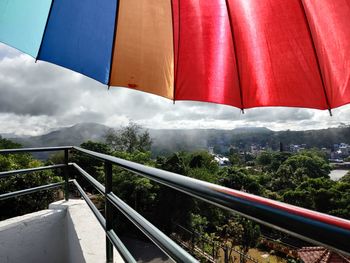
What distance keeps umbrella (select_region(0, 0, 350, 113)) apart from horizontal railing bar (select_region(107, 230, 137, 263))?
3.20 feet

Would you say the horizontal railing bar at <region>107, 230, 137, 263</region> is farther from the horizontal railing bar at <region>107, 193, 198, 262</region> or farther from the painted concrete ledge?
the painted concrete ledge

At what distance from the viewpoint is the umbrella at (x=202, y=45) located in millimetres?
1820

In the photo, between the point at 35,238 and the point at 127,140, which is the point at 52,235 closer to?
the point at 35,238

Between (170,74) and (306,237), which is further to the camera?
(170,74)

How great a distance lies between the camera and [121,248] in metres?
1.28

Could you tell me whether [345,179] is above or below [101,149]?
below

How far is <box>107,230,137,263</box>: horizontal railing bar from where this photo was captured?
1.19 meters

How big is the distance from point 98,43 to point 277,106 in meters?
1.30

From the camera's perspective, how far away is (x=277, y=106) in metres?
Answer: 1.95

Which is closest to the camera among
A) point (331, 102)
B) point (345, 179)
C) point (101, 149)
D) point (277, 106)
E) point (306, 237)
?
point (306, 237)

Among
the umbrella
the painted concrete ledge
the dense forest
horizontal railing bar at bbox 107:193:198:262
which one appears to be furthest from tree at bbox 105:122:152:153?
horizontal railing bar at bbox 107:193:198:262

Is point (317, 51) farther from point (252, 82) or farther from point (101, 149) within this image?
point (101, 149)

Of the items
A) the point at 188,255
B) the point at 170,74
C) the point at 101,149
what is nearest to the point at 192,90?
the point at 170,74

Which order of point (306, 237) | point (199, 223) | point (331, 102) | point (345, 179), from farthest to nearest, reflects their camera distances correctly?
1. point (345, 179)
2. point (199, 223)
3. point (331, 102)
4. point (306, 237)
